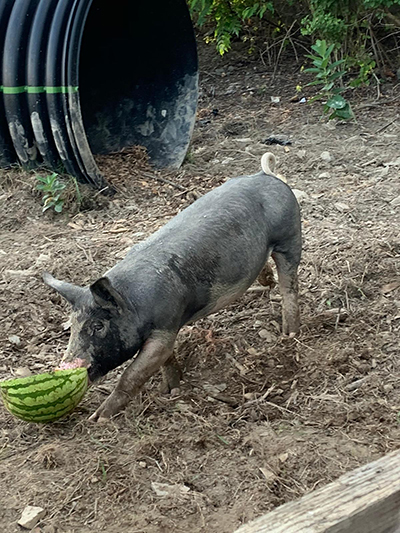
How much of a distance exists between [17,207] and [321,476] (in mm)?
3466

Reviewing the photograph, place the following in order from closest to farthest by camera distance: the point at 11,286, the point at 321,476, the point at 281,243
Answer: the point at 321,476 < the point at 281,243 < the point at 11,286

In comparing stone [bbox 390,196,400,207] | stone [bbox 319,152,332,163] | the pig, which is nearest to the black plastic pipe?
stone [bbox 319,152,332,163]

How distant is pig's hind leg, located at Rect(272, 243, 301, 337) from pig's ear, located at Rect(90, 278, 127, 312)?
1.05 meters

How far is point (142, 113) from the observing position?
22.1ft

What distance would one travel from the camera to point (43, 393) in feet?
9.26

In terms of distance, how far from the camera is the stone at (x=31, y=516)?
7.91 feet

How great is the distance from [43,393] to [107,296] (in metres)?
0.44

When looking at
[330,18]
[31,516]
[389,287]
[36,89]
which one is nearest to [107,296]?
[31,516]

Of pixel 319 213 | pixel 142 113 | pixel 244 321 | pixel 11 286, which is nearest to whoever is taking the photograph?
pixel 244 321

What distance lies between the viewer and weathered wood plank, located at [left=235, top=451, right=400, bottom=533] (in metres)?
1.42

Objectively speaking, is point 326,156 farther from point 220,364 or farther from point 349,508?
point 349,508

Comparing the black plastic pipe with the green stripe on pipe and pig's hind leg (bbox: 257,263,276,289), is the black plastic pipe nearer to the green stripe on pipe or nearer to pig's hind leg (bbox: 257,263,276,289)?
the green stripe on pipe

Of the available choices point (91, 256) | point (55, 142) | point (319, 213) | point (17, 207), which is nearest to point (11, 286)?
point (91, 256)

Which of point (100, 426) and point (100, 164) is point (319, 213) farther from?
point (100, 426)
